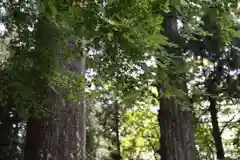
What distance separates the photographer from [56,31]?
212cm

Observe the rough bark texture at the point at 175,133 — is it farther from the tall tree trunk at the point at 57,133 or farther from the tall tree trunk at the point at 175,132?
the tall tree trunk at the point at 57,133

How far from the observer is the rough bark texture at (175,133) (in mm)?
5059

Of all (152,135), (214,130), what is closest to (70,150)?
(214,130)

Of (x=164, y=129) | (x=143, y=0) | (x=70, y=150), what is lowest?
(x=70, y=150)

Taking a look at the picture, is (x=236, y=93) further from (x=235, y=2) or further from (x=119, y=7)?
(x=119, y=7)

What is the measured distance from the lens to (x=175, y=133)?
511 cm

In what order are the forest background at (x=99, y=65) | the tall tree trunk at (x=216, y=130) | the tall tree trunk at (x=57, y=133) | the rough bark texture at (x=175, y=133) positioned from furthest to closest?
the tall tree trunk at (x=216, y=130) → the rough bark texture at (x=175, y=133) → the tall tree trunk at (x=57, y=133) → the forest background at (x=99, y=65)

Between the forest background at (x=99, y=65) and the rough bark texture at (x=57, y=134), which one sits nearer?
the forest background at (x=99, y=65)

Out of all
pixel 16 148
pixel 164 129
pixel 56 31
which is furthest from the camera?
pixel 16 148

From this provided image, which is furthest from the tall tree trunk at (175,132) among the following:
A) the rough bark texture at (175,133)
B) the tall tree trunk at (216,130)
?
the tall tree trunk at (216,130)

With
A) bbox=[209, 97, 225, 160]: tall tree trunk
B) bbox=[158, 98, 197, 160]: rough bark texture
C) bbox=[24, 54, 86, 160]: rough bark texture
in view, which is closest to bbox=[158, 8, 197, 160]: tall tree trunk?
bbox=[158, 98, 197, 160]: rough bark texture

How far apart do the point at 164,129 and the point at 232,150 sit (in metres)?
4.12

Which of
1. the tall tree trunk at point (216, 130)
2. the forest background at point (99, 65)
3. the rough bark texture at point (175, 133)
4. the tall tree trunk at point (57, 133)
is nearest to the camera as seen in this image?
the forest background at point (99, 65)

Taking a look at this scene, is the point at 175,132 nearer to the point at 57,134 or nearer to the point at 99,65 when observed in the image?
the point at 57,134
